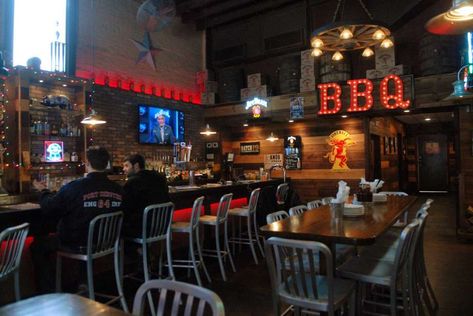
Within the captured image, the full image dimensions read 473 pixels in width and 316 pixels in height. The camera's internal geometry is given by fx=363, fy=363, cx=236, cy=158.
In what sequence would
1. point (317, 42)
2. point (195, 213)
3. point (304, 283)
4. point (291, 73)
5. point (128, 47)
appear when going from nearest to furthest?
1. point (304, 283)
2. point (195, 213)
3. point (317, 42)
4. point (128, 47)
5. point (291, 73)

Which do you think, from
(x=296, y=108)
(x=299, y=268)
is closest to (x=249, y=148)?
(x=296, y=108)

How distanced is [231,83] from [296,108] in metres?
1.93

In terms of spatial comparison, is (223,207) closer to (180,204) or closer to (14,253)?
(180,204)

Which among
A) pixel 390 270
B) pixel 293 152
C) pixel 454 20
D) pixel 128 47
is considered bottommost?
pixel 390 270

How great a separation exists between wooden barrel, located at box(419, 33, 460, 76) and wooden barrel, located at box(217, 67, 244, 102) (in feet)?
13.4

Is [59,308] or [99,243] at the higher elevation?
[59,308]

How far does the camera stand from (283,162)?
8.89 meters

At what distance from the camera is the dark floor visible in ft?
11.1

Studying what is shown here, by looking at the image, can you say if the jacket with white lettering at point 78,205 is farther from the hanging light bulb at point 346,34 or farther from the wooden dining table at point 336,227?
the hanging light bulb at point 346,34

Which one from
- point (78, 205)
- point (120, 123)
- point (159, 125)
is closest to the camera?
point (78, 205)

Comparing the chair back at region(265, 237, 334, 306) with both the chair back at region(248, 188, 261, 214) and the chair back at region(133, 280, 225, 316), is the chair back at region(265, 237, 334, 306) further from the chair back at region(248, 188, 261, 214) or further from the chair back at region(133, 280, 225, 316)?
the chair back at region(248, 188, 261, 214)

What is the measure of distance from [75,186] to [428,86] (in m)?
6.08

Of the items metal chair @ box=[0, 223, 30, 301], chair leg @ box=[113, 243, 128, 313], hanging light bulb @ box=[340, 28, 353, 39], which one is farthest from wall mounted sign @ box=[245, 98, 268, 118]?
metal chair @ box=[0, 223, 30, 301]

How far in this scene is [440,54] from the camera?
20.4ft
